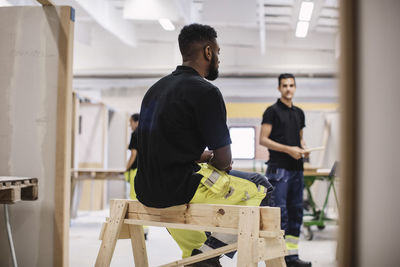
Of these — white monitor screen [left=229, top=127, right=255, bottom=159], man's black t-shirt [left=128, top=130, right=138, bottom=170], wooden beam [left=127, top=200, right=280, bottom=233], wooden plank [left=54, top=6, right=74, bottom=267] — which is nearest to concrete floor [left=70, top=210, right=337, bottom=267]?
man's black t-shirt [left=128, top=130, right=138, bottom=170]

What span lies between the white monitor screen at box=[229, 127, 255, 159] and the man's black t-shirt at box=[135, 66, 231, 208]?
192 inches

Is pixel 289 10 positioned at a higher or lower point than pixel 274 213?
higher

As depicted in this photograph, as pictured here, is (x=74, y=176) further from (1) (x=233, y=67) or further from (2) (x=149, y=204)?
(2) (x=149, y=204)

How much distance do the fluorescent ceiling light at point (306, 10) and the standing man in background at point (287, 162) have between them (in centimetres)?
280

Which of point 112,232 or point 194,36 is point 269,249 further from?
point 194,36

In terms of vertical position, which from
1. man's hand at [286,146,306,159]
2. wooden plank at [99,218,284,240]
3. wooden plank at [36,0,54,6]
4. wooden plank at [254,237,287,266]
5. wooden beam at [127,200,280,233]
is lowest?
wooden plank at [254,237,287,266]

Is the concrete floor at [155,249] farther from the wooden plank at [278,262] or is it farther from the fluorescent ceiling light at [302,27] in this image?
the fluorescent ceiling light at [302,27]

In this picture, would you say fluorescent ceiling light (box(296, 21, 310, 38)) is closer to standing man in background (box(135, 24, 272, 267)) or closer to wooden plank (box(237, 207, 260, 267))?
standing man in background (box(135, 24, 272, 267))

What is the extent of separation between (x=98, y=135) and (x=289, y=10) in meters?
4.41

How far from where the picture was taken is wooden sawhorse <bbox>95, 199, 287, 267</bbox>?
6.64ft

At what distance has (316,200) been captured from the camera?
9.07 meters

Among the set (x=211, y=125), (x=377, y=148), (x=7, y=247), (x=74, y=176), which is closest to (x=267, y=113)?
(x=211, y=125)

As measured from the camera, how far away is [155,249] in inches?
194

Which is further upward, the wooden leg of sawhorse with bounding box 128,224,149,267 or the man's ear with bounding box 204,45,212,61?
the man's ear with bounding box 204,45,212,61
